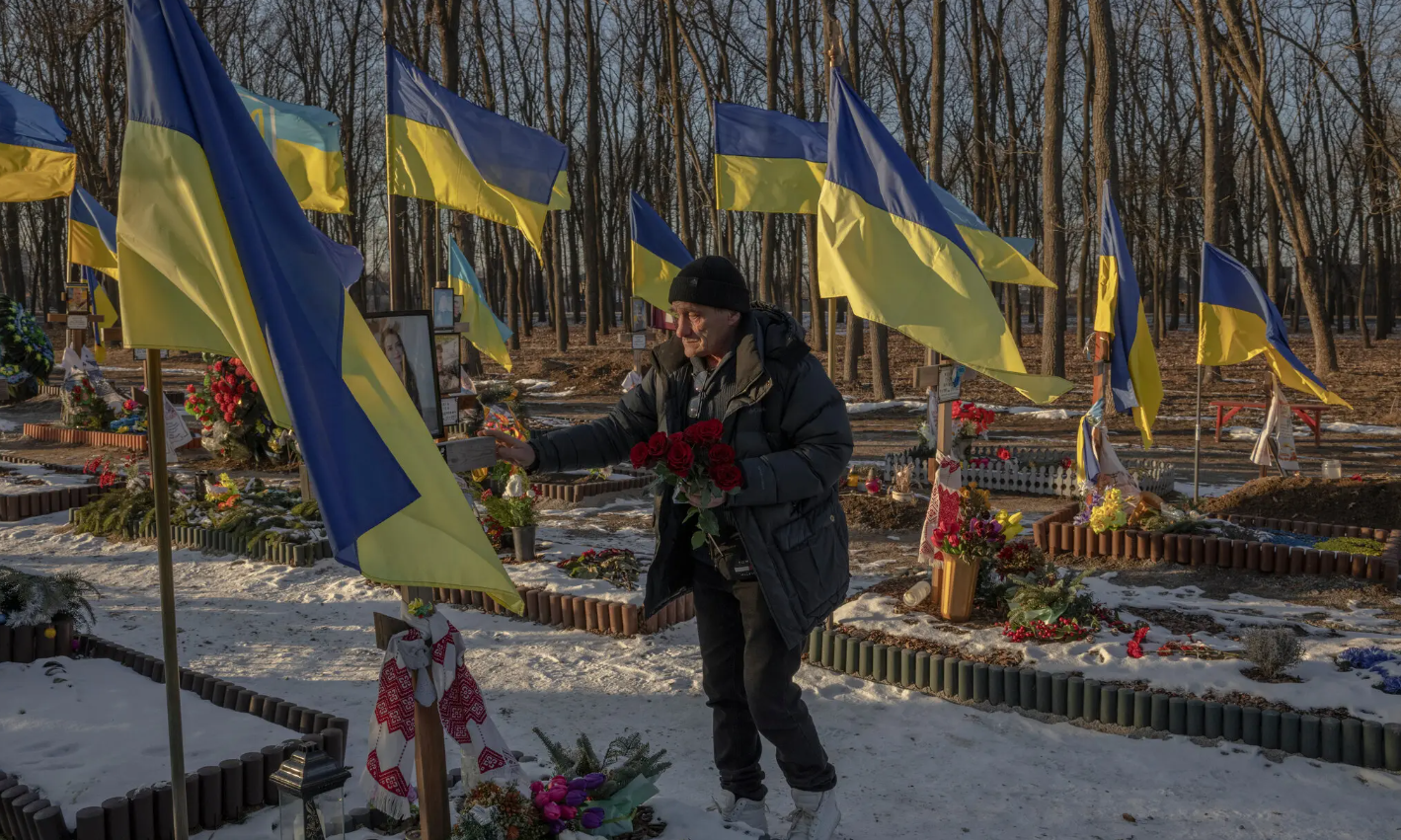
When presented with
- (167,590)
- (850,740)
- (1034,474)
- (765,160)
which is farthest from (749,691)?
(765,160)

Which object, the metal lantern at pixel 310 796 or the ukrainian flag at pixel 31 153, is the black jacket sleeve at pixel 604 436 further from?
the ukrainian flag at pixel 31 153

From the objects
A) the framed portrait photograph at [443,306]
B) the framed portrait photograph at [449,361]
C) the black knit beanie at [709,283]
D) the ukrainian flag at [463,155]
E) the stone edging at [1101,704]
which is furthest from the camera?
the ukrainian flag at [463,155]

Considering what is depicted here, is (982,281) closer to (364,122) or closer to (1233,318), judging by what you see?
(1233,318)

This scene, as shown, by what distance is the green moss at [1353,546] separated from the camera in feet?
27.3

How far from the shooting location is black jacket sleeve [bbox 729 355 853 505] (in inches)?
141

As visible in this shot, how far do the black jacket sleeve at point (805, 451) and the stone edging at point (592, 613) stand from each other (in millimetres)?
3321

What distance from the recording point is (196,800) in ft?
13.7

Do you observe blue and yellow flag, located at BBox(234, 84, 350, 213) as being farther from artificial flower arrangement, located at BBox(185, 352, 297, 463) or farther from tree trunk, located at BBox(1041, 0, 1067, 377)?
tree trunk, located at BBox(1041, 0, 1067, 377)

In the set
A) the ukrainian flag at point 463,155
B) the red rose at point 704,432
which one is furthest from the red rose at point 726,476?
the ukrainian flag at point 463,155

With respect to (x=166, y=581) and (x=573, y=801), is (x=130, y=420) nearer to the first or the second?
(x=166, y=581)

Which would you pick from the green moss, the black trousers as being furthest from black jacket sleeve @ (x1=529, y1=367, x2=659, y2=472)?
the green moss

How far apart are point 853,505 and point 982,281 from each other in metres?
4.32

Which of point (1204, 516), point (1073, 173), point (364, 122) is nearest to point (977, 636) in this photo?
point (1204, 516)

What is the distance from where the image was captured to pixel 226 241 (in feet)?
10.1
